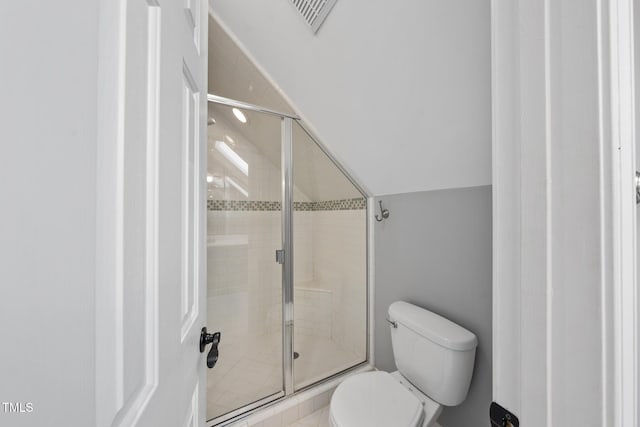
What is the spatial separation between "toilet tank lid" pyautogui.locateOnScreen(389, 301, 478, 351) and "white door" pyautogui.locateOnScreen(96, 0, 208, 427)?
93 cm

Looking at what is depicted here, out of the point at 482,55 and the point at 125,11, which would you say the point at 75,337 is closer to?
the point at 125,11

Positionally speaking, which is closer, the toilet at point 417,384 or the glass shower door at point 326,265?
the toilet at point 417,384

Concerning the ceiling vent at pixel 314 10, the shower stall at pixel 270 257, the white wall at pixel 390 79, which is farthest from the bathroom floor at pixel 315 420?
the ceiling vent at pixel 314 10

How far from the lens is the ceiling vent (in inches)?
40.2

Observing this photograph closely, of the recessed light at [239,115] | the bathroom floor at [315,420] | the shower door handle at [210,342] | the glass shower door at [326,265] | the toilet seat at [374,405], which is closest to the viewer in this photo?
the shower door handle at [210,342]

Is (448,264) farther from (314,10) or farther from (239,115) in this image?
(239,115)

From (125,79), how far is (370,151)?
49.0 inches

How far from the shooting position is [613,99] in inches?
12.0

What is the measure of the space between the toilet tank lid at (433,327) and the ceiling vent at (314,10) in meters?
1.40

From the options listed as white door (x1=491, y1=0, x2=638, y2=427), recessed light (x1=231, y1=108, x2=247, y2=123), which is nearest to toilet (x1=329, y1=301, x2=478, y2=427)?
white door (x1=491, y1=0, x2=638, y2=427)

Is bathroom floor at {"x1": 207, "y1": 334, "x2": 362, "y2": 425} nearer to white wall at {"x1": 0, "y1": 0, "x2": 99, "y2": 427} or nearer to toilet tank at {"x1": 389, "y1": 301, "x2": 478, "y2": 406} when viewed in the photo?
toilet tank at {"x1": 389, "y1": 301, "x2": 478, "y2": 406}

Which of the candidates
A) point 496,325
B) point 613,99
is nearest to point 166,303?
point 496,325

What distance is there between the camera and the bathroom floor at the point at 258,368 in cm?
146

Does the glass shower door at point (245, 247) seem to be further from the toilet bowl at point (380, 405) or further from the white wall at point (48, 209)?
the white wall at point (48, 209)
